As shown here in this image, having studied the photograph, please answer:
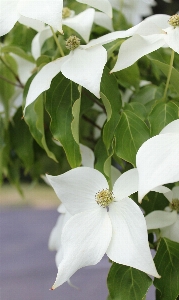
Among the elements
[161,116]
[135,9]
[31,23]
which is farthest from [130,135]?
[135,9]

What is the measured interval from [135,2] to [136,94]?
174 millimetres

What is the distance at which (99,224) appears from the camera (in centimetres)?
28

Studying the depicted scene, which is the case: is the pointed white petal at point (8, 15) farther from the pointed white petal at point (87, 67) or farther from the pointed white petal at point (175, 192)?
the pointed white petal at point (175, 192)

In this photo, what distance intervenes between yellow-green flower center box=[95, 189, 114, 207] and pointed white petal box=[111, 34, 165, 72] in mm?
83

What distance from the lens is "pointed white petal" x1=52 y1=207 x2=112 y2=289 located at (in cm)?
27

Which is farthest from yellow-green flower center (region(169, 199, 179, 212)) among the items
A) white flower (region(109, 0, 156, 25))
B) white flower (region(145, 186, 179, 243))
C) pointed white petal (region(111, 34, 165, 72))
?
white flower (region(109, 0, 156, 25))

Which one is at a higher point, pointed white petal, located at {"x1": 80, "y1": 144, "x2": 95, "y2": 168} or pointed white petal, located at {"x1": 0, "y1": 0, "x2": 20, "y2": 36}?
pointed white petal, located at {"x1": 0, "y1": 0, "x2": 20, "y2": 36}

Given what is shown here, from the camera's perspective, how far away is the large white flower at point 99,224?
26cm

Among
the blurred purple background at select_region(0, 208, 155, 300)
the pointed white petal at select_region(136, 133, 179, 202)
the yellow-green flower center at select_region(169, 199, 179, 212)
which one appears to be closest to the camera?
the pointed white petal at select_region(136, 133, 179, 202)

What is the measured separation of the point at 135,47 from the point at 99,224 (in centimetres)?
12

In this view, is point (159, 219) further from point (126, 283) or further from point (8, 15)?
point (8, 15)

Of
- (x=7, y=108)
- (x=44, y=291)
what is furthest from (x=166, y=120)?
(x=44, y=291)

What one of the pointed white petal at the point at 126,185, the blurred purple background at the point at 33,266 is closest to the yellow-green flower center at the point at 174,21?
the pointed white petal at the point at 126,185

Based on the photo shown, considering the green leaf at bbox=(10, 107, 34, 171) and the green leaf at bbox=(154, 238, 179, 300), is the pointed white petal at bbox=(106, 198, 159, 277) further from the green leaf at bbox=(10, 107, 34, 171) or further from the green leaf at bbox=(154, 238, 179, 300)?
the green leaf at bbox=(10, 107, 34, 171)
